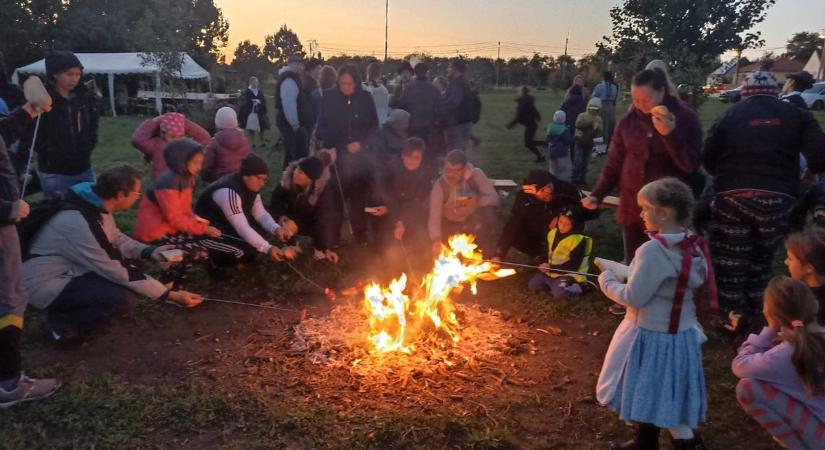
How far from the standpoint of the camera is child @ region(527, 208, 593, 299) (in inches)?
242

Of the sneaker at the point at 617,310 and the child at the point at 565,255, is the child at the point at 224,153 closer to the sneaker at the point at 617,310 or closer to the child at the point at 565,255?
the child at the point at 565,255

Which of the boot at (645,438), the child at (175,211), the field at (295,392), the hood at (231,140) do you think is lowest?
the field at (295,392)

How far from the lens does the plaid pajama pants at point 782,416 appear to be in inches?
131

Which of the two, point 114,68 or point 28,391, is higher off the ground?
point 114,68

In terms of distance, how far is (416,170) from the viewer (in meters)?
7.10

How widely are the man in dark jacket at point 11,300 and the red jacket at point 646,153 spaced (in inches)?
180

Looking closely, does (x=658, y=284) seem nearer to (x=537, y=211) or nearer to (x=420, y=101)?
(x=537, y=211)

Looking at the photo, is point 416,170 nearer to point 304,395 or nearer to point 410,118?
point 410,118

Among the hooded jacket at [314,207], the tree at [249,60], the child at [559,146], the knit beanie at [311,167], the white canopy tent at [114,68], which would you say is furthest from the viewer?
the tree at [249,60]

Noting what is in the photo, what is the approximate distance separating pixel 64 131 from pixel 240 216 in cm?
182

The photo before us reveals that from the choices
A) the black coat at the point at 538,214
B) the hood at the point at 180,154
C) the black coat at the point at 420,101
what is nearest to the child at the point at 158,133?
the hood at the point at 180,154

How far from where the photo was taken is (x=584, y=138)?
1081 cm

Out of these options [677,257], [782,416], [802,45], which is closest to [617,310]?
[782,416]

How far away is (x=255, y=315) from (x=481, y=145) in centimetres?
1244
